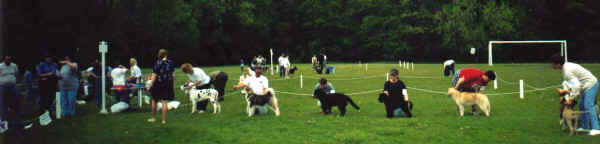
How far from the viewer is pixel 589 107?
27.5 feet

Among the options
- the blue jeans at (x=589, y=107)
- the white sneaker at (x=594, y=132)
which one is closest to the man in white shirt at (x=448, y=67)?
the blue jeans at (x=589, y=107)

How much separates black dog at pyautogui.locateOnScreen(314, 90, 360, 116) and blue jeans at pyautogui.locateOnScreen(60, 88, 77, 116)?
6307 mm

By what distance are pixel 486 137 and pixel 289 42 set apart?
6385 cm

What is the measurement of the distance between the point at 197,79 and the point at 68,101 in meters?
3.36

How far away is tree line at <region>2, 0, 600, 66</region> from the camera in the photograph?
37000 millimetres

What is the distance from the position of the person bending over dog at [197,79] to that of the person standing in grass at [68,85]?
111 inches

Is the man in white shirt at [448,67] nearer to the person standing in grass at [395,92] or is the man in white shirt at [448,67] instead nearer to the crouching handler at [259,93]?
the person standing in grass at [395,92]

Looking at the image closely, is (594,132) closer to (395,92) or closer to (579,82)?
(579,82)

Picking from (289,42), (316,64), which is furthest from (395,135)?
(289,42)

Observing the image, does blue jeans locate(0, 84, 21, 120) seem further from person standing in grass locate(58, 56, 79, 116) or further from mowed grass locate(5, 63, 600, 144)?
person standing in grass locate(58, 56, 79, 116)

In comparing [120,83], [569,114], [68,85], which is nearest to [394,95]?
[569,114]

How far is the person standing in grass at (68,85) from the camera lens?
41.1 feet

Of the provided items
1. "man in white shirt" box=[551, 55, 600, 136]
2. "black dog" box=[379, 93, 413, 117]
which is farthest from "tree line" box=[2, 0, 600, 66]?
"man in white shirt" box=[551, 55, 600, 136]

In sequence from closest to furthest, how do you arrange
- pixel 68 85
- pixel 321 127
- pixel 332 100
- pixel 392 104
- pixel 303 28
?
pixel 321 127 → pixel 392 104 → pixel 332 100 → pixel 68 85 → pixel 303 28
